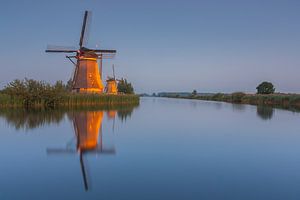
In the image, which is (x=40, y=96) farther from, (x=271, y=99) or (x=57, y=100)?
(x=271, y=99)

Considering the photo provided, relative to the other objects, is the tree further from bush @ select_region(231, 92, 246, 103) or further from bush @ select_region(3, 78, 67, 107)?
bush @ select_region(3, 78, 67, 107)

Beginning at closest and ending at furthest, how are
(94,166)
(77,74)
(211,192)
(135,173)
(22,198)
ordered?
(22,198) < (211,192) < (135,173) < (94,166) < (77,74)

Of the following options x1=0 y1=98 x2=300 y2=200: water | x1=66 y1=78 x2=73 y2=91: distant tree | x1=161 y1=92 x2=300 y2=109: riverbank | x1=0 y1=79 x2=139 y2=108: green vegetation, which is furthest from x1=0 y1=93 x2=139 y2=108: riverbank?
x1=161 y1=92 x2=300 y2=109: riverbank

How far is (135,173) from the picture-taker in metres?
4.18

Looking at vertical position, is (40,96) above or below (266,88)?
below

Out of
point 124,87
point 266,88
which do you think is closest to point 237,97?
point 266,88

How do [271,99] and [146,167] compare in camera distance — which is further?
[271,99]

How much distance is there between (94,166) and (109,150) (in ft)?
4.21

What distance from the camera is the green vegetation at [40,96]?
17.5 metres

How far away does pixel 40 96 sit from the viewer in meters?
18.4

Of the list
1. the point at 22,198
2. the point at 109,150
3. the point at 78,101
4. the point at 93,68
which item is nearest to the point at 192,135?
the point at 109,150

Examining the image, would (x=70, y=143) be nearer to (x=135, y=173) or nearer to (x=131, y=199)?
(x=135, y=173)

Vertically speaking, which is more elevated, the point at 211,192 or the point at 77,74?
the point at 77,74

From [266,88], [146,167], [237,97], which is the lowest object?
[146,167]
